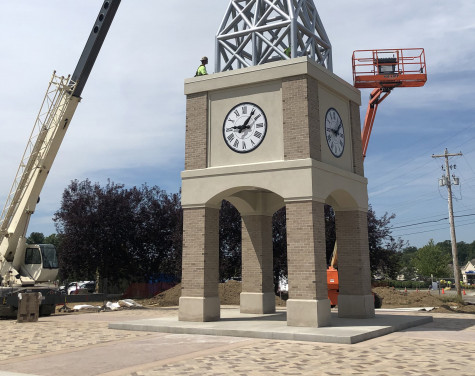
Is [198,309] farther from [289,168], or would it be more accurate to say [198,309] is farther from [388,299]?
[388,299]

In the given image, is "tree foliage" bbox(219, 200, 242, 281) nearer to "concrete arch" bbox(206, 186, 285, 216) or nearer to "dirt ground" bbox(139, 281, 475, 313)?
"dirt ground" bbox(139, 281, 475, 313)

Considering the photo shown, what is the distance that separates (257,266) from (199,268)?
14.4 feet

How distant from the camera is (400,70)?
1137 inches

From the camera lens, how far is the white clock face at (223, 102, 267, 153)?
17.0 meters

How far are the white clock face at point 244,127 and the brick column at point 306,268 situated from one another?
114 inches

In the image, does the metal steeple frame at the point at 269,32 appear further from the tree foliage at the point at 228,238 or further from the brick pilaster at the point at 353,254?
the tree foliage at the point at 228,238

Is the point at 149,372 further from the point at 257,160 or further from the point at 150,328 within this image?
the point at 257,160

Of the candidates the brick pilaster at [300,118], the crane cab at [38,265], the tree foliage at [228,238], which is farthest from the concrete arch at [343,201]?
the tree foliage at [228,238]

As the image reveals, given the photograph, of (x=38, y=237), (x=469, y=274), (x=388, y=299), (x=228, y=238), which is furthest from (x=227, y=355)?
(x=469, y=274)

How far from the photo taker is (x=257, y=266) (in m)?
20.7

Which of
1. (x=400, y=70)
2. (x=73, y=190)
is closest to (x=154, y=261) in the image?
(x=73, y=190)

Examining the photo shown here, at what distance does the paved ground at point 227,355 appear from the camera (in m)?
9.42

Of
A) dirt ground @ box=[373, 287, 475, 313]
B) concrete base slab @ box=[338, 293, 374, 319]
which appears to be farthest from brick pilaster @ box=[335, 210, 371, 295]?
dirt ground @ box=[373, 287, 475, 313]

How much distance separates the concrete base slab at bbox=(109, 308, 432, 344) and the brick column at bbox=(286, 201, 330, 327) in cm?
47
